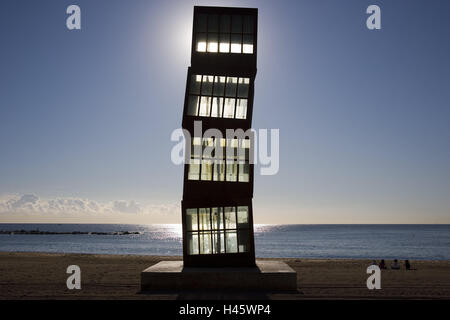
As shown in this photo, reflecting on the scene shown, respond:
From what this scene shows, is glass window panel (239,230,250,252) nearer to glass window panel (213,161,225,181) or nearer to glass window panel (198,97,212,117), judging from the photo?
glass window panel (213,161,225,181)

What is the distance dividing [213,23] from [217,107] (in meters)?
5.62

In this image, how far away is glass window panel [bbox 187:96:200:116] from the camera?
25.8m

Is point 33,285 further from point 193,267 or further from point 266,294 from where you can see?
point 266,294

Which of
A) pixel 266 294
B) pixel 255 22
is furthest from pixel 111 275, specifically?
pixel 255 22

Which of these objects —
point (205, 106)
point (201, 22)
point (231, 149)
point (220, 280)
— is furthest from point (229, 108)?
point (220, 280)

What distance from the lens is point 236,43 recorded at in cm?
2639

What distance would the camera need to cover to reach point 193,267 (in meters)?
24.5

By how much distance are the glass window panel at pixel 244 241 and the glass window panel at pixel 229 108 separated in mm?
7335

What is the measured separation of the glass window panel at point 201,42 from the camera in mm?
26359

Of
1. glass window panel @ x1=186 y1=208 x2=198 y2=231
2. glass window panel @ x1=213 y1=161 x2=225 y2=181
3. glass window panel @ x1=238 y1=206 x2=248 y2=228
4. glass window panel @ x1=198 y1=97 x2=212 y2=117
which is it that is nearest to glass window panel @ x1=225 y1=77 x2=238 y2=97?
glass window panel @ x1=198 y1=97 x2=212 y2=117

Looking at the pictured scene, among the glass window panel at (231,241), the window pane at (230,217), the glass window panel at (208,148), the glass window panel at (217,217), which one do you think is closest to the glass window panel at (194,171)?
the glass window panel at (208,148)

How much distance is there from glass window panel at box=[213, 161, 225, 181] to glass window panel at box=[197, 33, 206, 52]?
293 inches

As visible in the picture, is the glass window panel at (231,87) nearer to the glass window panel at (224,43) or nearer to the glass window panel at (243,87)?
the glass window panel at (243,87)
